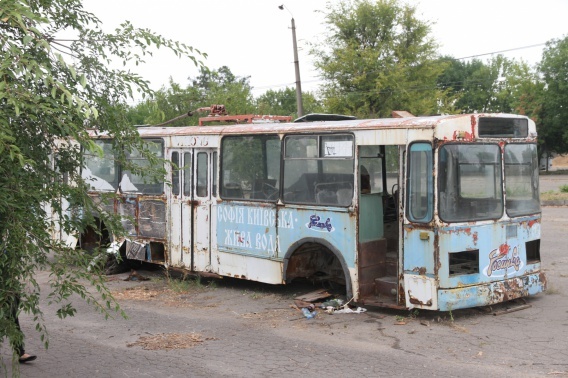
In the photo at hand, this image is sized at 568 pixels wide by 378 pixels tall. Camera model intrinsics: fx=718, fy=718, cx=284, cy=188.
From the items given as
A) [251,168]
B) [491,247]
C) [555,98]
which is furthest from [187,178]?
[555,98]

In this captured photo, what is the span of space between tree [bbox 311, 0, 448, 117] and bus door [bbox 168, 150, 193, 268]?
23272 mm

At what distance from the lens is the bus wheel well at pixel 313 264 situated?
10.4m

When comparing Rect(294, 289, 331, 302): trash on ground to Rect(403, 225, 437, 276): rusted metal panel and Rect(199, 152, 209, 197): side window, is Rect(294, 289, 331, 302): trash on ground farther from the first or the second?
Rect(199, 152, 209, 197): side window

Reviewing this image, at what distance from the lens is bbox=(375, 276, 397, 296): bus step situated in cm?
939

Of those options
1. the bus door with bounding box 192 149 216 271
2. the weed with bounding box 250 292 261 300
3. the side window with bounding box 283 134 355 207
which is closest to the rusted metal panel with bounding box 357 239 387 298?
the side window with bounding box 283 134 355 207

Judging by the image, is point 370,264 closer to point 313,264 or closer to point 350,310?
point 350,310

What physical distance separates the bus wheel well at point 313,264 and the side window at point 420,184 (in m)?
1.70

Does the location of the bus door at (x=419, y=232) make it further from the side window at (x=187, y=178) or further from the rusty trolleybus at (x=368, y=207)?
the side window at (x=187, y=178)

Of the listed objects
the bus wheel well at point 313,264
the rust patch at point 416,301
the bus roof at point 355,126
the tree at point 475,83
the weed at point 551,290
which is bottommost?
the weed at point 551,290

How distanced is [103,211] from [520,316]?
5553mm

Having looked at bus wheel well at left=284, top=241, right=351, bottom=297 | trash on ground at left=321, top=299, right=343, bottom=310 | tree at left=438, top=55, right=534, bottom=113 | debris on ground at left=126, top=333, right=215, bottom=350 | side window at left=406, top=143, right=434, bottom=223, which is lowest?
debris on ground at left=126, top=333, right=215, bottom=350

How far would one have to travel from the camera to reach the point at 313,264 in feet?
35.0

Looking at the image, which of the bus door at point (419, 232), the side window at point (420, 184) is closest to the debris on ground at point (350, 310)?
the bus door at point (419, 232)

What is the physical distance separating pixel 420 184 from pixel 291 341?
248 cm
